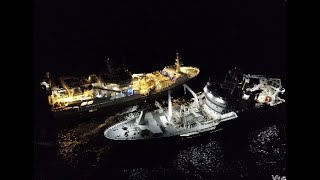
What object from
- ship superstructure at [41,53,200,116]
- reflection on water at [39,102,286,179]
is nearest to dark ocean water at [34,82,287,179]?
reflection on water at [39,102,286,179]

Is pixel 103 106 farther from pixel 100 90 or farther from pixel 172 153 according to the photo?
pixel 172 153

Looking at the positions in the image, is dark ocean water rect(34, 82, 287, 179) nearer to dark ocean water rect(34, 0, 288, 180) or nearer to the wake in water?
the wake in water

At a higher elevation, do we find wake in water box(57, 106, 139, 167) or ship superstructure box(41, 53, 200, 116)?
ship superstructure box(41, 53, 200, 116)

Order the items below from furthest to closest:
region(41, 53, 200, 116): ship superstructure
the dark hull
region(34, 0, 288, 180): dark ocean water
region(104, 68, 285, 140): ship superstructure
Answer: region(41, 53, 200, 116): ship superstructure → the dark hull → region(104, 68, 285, 140): ship superstructure → region(34, 0, 288, 180): dark ocean water

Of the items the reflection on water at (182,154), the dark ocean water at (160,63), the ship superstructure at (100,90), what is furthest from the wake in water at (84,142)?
the ship superstructure at (100,90)

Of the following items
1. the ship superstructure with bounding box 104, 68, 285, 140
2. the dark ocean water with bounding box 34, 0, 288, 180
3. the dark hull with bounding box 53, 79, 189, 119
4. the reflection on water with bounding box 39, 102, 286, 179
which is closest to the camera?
the reflection on water with bounding box 39, 102, 286, 179

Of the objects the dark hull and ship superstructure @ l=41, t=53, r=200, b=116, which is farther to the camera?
ship superstructure @ l=41, t=53, r=200, b=116

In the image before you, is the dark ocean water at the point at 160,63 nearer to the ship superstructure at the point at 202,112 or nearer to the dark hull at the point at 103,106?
the ship superstructure at the point at 202,112
